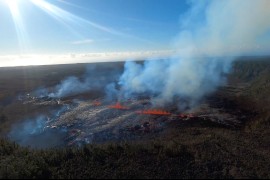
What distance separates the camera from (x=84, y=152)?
14.7 m

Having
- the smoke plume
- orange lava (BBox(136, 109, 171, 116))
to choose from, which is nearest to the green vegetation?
orange lava (BBox(136, 109, 171, 116))

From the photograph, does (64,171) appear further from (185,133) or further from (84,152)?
(185,133)

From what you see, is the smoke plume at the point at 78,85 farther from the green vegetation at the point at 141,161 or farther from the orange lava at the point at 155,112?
the green vegetation at the point at 141,161

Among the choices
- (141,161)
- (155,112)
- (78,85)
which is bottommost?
(78,85)

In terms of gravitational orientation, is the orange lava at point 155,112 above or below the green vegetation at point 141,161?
below

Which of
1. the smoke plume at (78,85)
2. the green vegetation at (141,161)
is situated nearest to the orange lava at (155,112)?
the green vegetation at (141,161)

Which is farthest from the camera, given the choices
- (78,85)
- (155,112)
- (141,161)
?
(78,85)

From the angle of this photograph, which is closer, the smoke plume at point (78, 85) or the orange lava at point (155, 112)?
the orange lava at point (155, 112)

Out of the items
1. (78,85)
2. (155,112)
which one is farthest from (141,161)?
(78,85)

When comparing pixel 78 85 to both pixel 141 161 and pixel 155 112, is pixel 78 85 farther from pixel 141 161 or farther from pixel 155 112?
pixel 141 161

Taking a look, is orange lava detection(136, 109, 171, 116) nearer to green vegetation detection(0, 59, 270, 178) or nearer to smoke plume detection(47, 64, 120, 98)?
green vegetation detection(0, 59, 270, 178)

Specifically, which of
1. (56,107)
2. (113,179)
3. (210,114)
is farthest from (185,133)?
(56,107)

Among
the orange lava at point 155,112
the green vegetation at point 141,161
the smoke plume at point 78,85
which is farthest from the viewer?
the smoke plume at point 78,85

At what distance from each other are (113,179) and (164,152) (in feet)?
13.5
